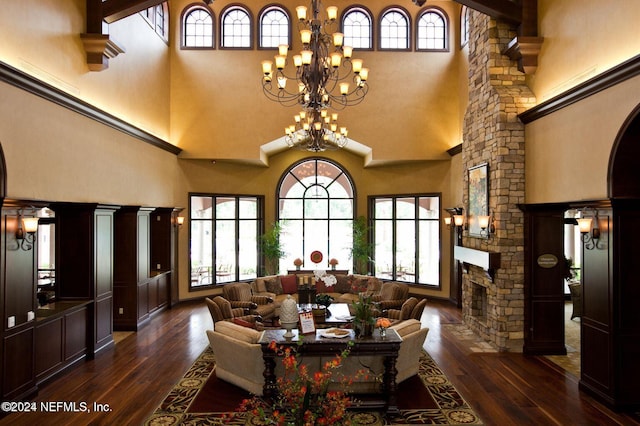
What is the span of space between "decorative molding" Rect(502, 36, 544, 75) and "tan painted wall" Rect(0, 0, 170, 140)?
758 cm

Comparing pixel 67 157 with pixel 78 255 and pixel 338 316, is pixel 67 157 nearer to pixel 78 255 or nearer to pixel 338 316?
pixel 78 255

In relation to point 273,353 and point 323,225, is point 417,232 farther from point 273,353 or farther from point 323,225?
point 273,353

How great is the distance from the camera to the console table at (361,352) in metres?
5.47

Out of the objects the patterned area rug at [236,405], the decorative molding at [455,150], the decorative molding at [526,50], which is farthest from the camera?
the decorative molding at [455,150]

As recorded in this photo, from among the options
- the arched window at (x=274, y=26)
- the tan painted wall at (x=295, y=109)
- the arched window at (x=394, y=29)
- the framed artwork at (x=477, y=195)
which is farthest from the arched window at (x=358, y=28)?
the framed artwork at (x=477, y=195)

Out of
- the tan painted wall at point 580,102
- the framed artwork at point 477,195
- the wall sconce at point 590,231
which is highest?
the tan painted wall at point 580,102

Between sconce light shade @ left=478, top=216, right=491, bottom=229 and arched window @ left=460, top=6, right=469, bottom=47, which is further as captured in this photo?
arched window @ left=460, top=6, right=469, bottom=47

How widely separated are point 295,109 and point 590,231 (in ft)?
27.7

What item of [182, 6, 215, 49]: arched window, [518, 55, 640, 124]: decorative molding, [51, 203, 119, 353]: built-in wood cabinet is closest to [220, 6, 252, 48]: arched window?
[182, 6, 215, 49]: arched window

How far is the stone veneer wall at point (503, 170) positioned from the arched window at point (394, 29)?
3.88 metres

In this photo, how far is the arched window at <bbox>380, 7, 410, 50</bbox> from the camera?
1241 centimetres

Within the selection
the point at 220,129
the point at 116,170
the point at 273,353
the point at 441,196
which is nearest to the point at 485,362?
the point at 273,353

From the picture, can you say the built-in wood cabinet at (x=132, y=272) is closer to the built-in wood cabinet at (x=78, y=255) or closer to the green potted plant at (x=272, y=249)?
the built-in wood cabinet at (x=78, y=255)

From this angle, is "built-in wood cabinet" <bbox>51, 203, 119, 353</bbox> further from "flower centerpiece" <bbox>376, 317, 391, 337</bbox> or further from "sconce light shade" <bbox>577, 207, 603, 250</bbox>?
"sconce light shade" <bbox>577, 207, 603, 250</bbox>
